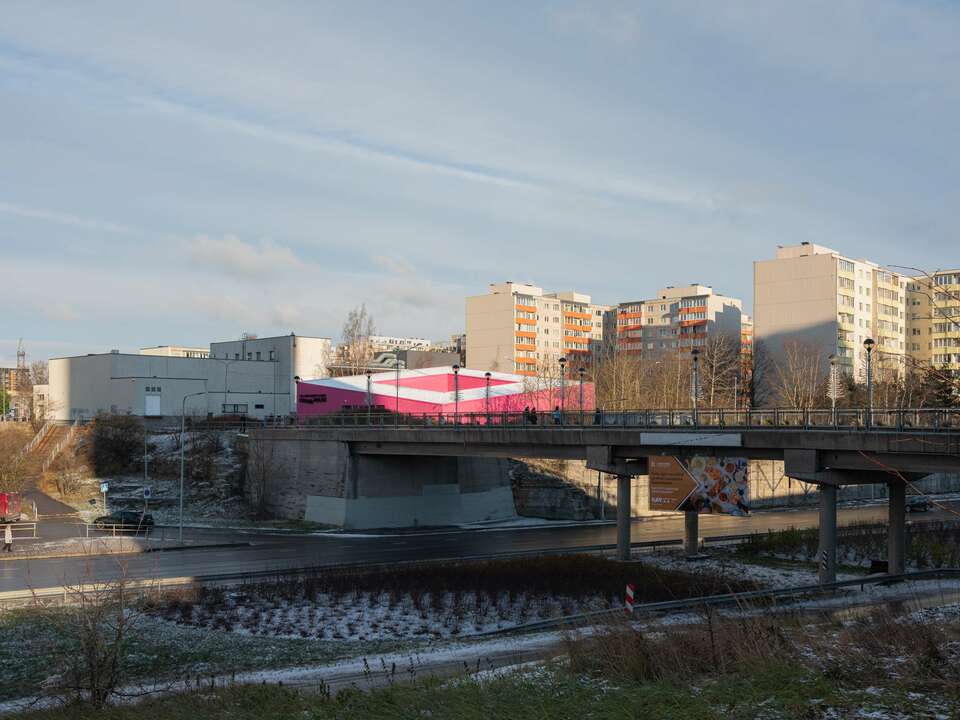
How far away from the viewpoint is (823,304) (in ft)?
425

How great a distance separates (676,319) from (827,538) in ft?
487

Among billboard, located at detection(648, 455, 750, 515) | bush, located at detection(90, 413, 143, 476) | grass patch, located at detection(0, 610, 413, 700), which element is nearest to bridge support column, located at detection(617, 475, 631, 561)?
billboard, located at detection(648, 455, 750, 515)

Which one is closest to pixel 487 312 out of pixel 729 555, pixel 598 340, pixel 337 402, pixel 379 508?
pixel 598 340

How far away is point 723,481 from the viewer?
1796 inches

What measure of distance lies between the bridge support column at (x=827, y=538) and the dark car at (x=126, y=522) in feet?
134

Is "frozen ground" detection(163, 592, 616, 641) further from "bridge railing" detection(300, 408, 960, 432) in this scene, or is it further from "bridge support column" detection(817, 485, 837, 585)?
"bridge railing" detection(300, 408, 960, 432)

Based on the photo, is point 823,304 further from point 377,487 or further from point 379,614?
point 379,614

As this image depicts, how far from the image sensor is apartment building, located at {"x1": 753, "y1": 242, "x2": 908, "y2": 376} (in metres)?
128

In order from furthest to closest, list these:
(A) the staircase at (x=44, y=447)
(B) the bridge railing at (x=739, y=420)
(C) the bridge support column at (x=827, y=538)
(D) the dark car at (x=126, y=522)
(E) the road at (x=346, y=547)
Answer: (A) the staircase at (x=44, y=447) → (D) the dark car at (x=126, y=522) → (E) the road at (x=346, y=547) → (C) the bridge support column at (x=827, y=538) → (B) the bridge railing at (x=739, y=420)

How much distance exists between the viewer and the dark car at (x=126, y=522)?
60513 mm

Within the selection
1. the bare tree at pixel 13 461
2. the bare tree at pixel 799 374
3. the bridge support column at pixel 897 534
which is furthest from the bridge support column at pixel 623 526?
the bare tree at pixel 13 461

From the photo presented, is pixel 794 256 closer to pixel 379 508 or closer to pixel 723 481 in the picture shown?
pixel 379 508

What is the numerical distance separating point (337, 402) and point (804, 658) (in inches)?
3099

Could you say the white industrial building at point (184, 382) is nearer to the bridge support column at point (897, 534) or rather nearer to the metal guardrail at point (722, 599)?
the bridge support column at point (897, 534)
